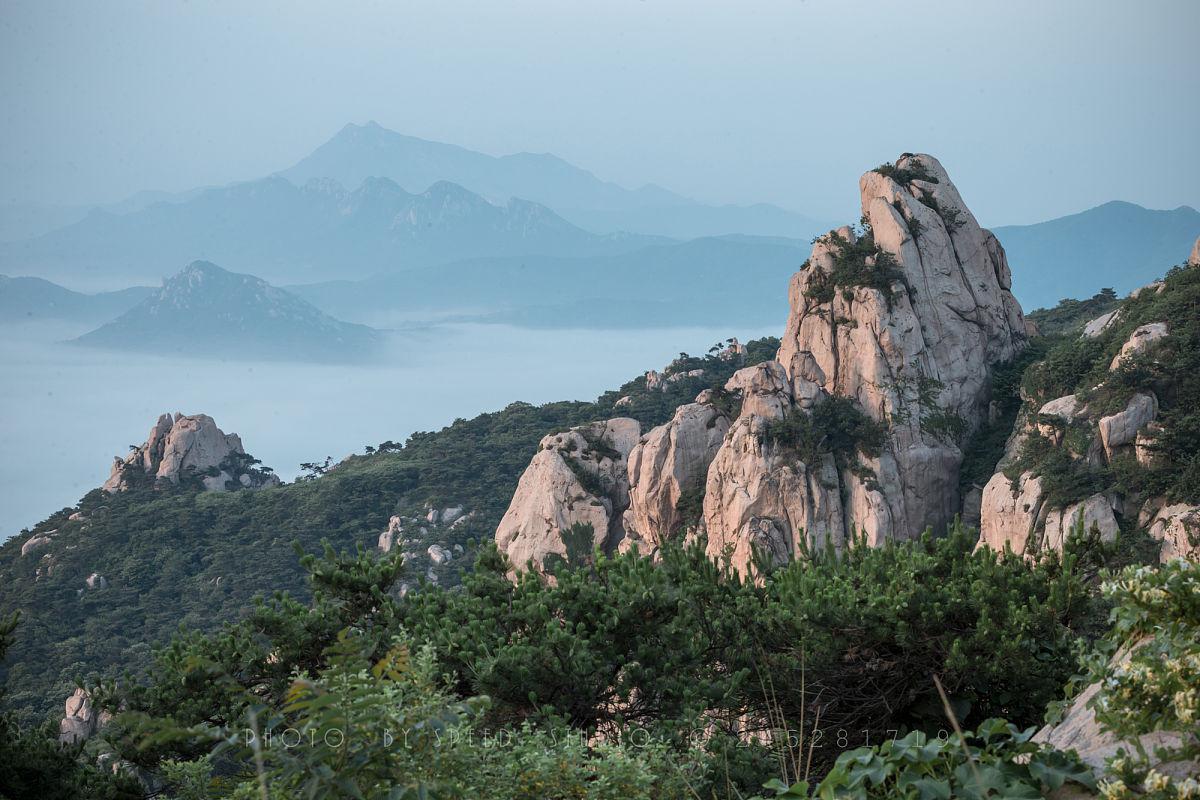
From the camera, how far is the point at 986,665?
889 cm

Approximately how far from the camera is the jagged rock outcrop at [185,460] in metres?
51.0

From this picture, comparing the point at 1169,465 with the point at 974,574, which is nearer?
the point at 974,574

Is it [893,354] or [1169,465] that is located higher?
[893,354]

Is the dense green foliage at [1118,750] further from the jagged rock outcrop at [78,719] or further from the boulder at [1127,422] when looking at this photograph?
the jagged rock outcrop at [78,719]

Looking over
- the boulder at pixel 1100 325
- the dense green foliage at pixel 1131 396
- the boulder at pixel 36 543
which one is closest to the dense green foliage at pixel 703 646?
the dense green foliage at pixel 1131 396

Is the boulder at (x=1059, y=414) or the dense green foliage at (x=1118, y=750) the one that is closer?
the dense green foliage at (x=1118, y=750)

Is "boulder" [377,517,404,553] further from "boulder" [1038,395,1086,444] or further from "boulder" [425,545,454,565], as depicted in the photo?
"boulder" [1038,395,1086,444]

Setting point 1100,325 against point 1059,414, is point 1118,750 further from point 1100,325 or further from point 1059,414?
point 1100,325

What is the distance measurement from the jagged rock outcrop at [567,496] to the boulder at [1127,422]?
1242cm

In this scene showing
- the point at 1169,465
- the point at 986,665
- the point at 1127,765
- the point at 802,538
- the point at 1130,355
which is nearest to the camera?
the point at 1127,765

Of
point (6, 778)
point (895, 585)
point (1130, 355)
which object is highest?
point (1130, 355)

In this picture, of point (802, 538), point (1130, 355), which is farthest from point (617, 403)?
point (802, 538)

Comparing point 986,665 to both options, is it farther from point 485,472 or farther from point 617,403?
point 485,472

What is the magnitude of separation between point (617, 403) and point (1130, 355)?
2401 cm
